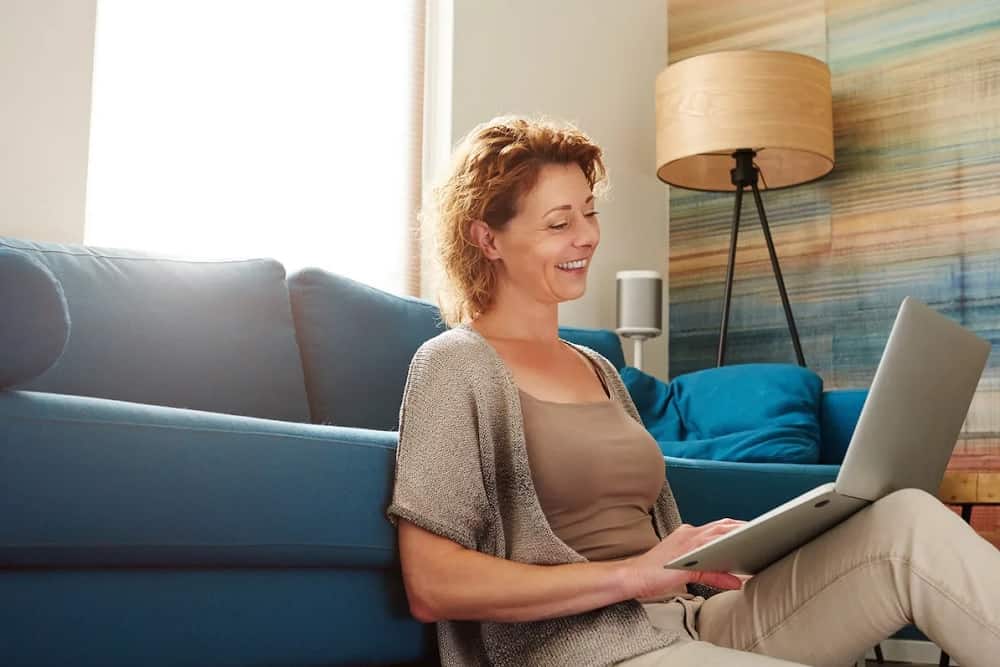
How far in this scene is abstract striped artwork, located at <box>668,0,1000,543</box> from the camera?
373 centimetres

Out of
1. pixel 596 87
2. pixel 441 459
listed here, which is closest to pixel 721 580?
pixel 441 459

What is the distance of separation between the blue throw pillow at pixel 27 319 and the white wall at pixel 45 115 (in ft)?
4.51

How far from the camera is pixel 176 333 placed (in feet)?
→ 7.46

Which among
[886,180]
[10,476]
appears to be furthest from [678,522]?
[886,180]

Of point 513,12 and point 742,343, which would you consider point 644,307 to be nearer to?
point 742,343

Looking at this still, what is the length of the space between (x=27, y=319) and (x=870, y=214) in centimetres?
322

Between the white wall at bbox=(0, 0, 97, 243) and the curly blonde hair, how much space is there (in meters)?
1.33

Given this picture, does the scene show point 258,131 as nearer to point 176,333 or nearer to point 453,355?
point 176,333

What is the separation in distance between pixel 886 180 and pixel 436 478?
2956mm

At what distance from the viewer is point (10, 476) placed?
54.0 inches

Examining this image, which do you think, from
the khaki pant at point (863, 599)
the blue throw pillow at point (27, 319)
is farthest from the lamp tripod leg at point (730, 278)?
the blue throw pillow at point (27, 319)

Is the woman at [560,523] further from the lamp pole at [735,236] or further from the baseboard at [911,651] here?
the lamp pole at [735,236]

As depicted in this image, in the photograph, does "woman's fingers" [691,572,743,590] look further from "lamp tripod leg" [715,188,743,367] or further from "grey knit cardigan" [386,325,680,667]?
"lamp tripod leg" [715,188,743,367]

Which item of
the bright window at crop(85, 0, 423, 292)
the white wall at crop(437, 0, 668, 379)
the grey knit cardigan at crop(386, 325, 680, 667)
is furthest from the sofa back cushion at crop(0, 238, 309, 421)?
the white wall at crop(437, 0, 668, 379)
